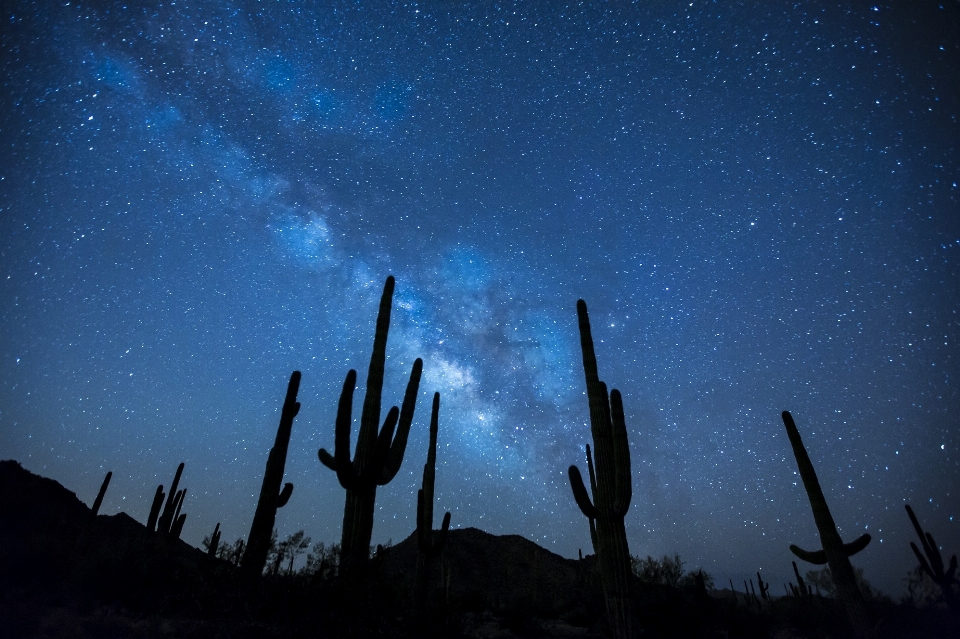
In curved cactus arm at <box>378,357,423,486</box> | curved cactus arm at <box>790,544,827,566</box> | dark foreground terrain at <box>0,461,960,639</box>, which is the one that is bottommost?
dark foreground terrain at <box>0,461,960,639</box>

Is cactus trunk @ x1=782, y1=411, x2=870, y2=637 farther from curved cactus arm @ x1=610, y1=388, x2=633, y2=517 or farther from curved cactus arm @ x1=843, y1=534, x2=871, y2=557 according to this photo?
curved cactus arm @ x1=610, y1=388, x2=633, y2=517

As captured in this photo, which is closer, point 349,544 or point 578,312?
point 349,544

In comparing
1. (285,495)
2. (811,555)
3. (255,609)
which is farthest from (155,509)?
(811,555)

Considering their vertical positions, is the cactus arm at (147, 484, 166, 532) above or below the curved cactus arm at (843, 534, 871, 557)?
above

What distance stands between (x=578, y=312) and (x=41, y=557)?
14.3 metres

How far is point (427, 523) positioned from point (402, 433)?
5301 millimetres

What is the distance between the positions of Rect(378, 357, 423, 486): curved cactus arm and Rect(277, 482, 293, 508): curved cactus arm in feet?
9.60

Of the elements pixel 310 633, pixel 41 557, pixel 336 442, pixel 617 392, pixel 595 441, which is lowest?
pixel 310 633

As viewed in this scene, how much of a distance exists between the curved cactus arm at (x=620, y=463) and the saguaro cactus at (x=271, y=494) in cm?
666

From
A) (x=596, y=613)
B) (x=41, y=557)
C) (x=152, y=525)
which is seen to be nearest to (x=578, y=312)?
(x=596, y=613)

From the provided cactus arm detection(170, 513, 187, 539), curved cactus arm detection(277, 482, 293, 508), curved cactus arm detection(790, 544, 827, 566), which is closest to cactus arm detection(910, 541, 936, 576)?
curved cactus arm detection(790, 544, 827, 566)

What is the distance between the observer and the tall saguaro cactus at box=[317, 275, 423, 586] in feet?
26.2

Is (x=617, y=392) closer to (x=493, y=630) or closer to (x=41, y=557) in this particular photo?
(x=493, y=630)

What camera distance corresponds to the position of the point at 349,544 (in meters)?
8.16
